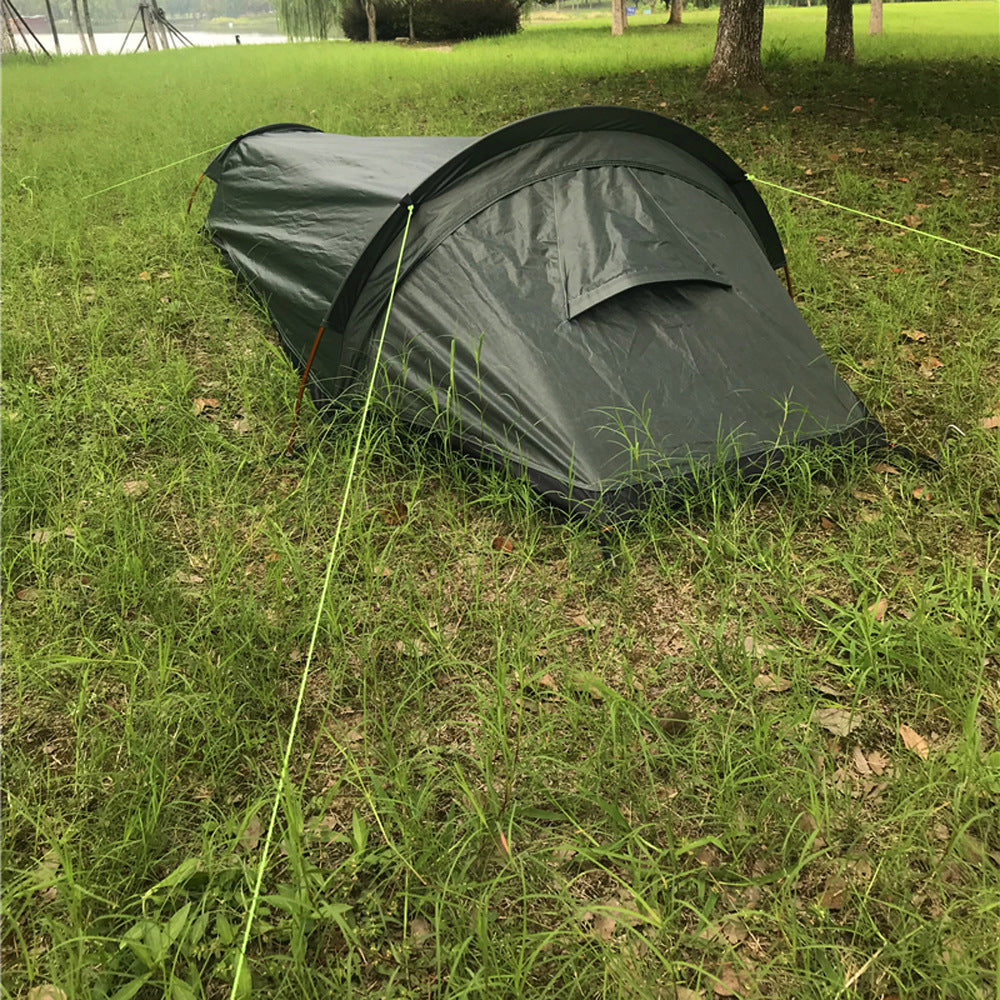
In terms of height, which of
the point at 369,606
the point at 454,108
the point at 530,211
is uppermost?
the point at 454,108

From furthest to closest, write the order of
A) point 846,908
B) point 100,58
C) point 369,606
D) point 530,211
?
point 100,58
point 530,211
point 369,606
point 846,908

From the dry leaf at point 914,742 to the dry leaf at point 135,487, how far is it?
2.69m

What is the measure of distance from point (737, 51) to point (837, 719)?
9.31 m

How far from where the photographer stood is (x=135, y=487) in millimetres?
2996

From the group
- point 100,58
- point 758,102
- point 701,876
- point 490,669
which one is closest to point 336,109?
point 758,102

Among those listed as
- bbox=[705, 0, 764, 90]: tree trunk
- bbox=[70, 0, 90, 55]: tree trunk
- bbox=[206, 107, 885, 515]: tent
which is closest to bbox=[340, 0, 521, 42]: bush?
bbox=[70, 0, 90, 55]: tree trunk

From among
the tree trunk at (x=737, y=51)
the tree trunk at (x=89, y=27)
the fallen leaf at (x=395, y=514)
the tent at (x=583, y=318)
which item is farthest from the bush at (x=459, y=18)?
the fallen leaf at (x=395, y=514)

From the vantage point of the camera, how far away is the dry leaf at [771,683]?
84.7 inches

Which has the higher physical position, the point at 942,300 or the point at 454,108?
the point at 454,108

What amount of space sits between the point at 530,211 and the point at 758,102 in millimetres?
7289

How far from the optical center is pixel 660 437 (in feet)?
9.00

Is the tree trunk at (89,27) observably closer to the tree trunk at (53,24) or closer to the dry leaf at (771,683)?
the tree trunk at (53,24)

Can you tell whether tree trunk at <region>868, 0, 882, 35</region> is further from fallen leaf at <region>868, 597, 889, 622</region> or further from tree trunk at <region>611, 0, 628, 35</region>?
fallen leaf at <region>868, 597, 889, 622</region>

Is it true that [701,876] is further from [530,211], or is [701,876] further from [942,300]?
[942,300]
